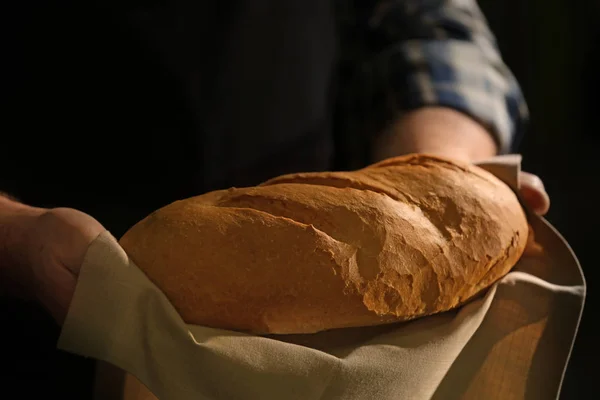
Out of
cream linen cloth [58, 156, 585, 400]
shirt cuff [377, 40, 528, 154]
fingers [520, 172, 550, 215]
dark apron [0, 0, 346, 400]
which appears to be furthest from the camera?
shirt cuff [377, 40, 528, 154]

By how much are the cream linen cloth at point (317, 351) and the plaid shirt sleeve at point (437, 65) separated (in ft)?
1.60

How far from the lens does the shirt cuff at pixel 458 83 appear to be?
1.10 metres

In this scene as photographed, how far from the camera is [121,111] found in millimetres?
1021

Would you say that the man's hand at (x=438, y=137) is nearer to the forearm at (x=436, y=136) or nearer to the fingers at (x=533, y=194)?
the forearm at (x=436, y=136)

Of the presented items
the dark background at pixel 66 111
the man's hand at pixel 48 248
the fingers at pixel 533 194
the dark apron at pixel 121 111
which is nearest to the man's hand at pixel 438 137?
the fingers at pixel 533 194

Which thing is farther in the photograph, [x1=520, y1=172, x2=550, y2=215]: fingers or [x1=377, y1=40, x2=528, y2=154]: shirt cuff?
[x1=377, y1=40, x2=528, y2=154]: shirt cuff

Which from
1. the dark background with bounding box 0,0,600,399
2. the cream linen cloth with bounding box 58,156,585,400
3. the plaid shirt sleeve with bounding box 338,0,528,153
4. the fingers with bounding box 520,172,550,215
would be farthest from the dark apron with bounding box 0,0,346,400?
the fingers with bounding box 520,172,550,215

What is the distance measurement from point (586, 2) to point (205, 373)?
2032mm

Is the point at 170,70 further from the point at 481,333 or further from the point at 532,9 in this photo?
the point at 532,9

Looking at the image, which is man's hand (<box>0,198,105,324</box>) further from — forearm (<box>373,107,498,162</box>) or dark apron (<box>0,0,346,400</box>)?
forearm (<box>373,107,498,162</box>)

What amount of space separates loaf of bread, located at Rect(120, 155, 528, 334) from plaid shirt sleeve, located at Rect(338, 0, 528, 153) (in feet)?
1.43

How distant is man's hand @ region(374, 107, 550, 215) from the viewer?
983 millimetres

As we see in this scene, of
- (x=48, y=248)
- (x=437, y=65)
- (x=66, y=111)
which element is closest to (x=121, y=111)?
(x=66, y=111)

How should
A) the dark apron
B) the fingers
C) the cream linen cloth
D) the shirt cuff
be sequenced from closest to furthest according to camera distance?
the cream linen cloth < the fingers < the dark apron < the shirt cuff
